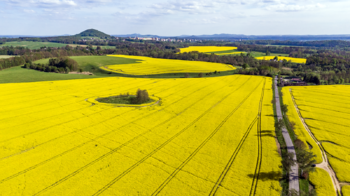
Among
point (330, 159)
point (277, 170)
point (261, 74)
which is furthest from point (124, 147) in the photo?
point (261, 74)

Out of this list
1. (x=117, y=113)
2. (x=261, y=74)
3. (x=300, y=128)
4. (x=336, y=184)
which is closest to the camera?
(x=336, y=184)

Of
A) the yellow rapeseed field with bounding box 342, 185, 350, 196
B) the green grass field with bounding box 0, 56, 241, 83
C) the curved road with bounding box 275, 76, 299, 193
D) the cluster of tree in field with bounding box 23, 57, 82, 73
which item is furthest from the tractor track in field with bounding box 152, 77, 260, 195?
the cluster of tree in field with bounding box 23, 57, 82, 73

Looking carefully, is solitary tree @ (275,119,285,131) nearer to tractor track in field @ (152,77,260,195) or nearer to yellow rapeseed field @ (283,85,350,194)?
yellow rapeseed field @ (283,85,350,194)

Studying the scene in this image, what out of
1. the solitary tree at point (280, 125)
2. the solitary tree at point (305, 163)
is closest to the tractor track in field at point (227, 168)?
the solitary tree at point (280, 125)

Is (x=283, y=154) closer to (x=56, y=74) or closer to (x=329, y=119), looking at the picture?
(x=329, y=119)

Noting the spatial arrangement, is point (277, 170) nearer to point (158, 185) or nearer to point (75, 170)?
point (158, 185)

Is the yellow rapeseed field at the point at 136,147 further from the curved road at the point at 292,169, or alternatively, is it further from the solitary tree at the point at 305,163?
the solitary tree at the point at 305,163
